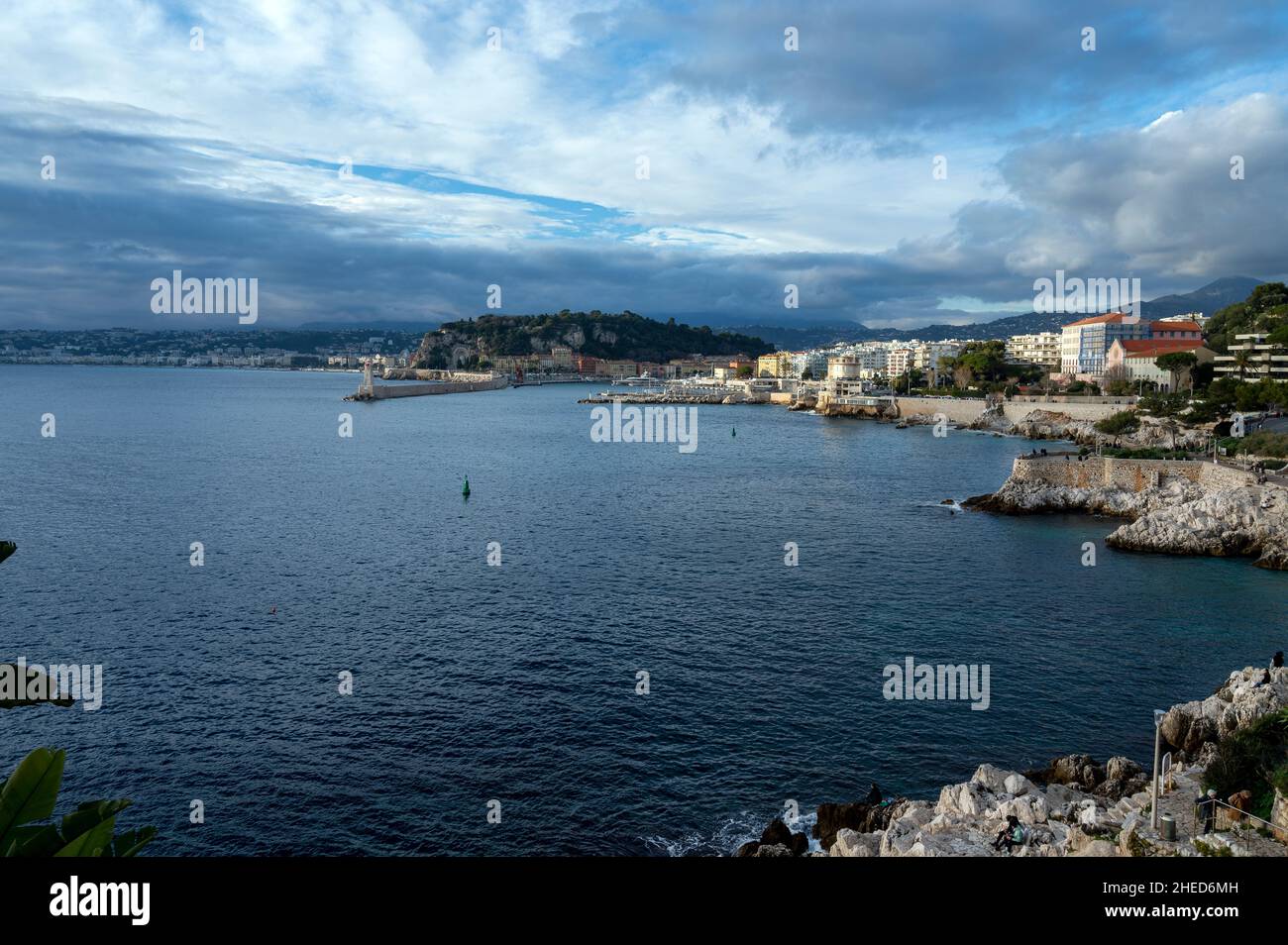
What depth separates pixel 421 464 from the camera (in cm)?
4747

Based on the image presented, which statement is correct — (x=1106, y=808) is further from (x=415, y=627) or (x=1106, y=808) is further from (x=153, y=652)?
(x=153, y=652)

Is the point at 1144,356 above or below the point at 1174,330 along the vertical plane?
below

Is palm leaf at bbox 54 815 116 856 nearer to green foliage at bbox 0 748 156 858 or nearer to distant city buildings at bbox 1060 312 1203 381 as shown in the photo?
green foliage at bbox 0 748 156 858

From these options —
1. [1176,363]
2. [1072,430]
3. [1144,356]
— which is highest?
[1144,356]

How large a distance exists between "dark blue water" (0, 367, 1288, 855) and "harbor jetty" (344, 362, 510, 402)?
7325cm

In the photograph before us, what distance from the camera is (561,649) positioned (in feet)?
57.9

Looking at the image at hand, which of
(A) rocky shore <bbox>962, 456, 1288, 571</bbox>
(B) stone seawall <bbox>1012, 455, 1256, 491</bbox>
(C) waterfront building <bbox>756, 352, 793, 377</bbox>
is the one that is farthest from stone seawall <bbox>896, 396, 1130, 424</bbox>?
(C) waterfront building <bbox>756, 352, 793, 377</bbox>

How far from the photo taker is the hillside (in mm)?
182750

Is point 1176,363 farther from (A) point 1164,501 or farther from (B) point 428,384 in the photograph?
(B) point 428,384

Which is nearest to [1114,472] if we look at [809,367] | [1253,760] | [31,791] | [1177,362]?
[1253,760]

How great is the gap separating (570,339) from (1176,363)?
132562mm
